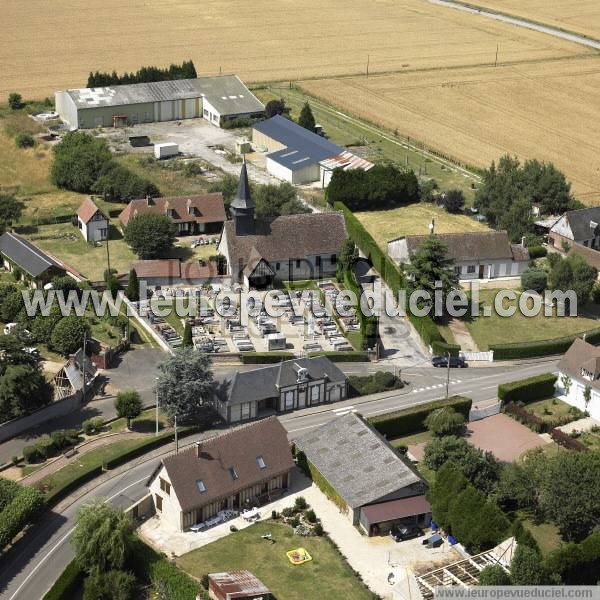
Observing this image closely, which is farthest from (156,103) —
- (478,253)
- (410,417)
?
(410,417)

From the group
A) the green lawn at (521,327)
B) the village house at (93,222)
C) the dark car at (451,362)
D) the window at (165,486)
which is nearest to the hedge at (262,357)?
the dark car at (451,362)

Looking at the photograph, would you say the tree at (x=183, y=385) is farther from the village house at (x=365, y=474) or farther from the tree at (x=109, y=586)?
the tree at (x=109, y=586)

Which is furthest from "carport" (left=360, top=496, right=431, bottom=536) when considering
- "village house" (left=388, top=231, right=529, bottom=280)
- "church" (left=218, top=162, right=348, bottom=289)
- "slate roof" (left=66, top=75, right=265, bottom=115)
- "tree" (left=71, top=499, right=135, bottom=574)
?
"slate roof" (left=66, top=75, right=265, bottom=115)

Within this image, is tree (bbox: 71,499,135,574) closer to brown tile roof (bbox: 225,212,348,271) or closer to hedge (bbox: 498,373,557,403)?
hedge (bbox: 498,373,557,403)

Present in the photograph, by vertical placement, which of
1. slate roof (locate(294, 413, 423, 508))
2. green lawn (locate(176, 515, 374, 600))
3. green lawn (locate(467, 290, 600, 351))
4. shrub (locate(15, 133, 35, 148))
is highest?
shrub (locate(15, 133, 35, 148))

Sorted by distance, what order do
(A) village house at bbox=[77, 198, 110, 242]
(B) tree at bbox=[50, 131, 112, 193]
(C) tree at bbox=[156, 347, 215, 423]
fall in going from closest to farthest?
(C) tree at bbox=[156, 347, 215, 423]
(A) village house at bbox=[77, 198, 110, 242]
(B) tree at bbox=[50, 131, 112, 193]

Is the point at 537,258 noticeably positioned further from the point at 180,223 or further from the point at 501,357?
the point at 180,223

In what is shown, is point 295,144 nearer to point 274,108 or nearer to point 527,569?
point 274,108
